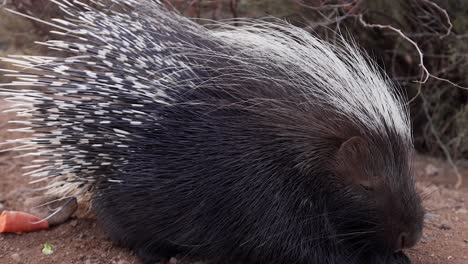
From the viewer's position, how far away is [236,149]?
201 cm

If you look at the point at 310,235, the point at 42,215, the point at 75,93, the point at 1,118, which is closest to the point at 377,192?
the point at 310,235

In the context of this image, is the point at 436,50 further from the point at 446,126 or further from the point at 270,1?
the point at 270,1

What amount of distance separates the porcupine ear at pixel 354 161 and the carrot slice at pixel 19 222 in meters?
1.32

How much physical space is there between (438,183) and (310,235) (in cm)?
177

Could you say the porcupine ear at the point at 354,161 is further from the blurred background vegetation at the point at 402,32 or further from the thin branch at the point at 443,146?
the thin branch at the point at 443,146

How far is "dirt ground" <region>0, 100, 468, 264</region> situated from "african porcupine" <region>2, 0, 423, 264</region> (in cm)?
25

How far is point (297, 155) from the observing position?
2.00m

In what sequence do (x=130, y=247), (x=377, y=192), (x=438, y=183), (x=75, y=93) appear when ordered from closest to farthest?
1. (x=377, y=192)
2. (x=75, y=93)
3. (x=130, y=247)
4. (x=438, y=183)

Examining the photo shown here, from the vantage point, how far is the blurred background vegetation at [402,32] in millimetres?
3426

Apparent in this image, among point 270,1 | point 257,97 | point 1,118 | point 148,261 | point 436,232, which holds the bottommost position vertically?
point 1,118

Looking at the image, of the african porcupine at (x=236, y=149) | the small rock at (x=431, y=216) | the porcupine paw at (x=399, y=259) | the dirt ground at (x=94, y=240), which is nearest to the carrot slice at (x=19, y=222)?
the dirt ground at (x=94, y=240)

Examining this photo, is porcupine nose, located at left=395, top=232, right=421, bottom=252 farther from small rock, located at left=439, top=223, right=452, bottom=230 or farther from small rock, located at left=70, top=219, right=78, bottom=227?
small rock, located at left=70, top=219, right=78, bottom=227

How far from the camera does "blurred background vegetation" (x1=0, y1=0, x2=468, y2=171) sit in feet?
11.2

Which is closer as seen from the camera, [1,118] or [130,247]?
[130,247]
